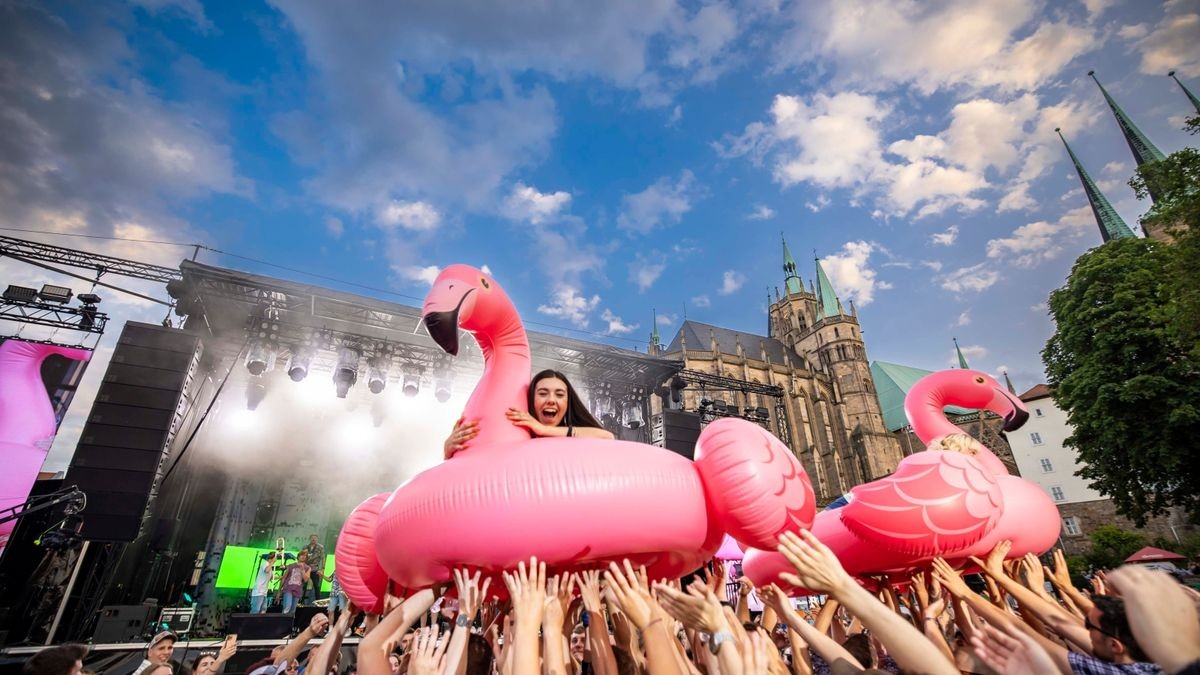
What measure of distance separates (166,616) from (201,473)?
5.63 meters

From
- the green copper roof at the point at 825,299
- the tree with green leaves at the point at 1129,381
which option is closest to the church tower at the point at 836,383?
the green copper roof at the point at 825,299

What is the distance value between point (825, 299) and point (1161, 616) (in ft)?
177

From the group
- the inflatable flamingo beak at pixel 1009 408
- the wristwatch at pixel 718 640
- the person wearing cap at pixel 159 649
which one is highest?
the inflatable flamingo beak at pixel 1009 408

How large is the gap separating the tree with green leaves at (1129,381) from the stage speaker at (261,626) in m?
20.6

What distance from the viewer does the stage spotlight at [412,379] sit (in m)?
14.1

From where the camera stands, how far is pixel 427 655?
2.01 m

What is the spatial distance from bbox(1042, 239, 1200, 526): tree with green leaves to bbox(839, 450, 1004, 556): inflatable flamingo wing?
45.1ft

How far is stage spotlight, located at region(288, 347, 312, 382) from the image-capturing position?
12.6m

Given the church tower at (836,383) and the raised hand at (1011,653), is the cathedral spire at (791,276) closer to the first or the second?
the church tower at (836,383)

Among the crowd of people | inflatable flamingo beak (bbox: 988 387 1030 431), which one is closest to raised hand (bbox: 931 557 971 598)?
the crowd of people

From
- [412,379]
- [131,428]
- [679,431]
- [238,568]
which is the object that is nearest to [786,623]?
[131,428]

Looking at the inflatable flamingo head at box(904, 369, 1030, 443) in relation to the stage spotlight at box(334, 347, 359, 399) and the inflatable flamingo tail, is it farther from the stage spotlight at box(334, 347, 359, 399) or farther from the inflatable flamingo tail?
the stage spotlight at box(334, 347, 359, 399)

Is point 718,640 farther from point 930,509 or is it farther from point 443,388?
point 443,388

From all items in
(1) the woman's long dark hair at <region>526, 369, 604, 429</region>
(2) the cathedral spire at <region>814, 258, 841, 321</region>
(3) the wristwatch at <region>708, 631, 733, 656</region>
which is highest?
(2) the cathedral spire at <region>814, 258, 841, 321</region>
